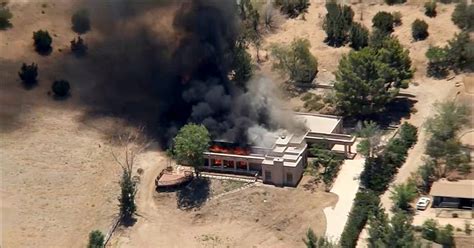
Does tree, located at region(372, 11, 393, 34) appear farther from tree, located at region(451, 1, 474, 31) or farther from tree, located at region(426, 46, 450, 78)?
tree, located at region(426, 46, 450, 78)

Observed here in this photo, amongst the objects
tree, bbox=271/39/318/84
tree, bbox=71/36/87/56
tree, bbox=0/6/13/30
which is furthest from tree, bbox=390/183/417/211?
tree, bbox=0/6/13/30

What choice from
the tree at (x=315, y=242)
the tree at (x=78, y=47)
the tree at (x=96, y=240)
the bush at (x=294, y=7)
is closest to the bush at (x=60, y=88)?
the tree at (x=78, y=47)

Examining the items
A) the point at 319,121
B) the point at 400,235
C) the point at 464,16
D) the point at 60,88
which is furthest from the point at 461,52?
the point at 60,88

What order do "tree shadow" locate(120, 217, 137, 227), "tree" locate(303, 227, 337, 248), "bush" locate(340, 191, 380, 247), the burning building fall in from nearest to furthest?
"tree" locate(303, 227, 337, 248) < "bush" locate(340, 191, 380, 247) < "tree shadow" locate(120, 217, 137, 227) < the burning building

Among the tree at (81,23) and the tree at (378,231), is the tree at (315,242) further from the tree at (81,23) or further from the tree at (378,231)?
the tree at (81,23)

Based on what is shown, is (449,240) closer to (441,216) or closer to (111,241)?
(441,216)
